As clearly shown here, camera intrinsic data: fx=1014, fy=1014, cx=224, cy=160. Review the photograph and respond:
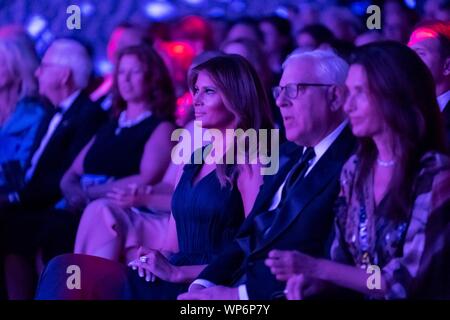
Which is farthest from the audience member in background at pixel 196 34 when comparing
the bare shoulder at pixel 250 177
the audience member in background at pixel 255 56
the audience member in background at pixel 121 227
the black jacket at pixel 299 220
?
the black jacket at pixel 299 220

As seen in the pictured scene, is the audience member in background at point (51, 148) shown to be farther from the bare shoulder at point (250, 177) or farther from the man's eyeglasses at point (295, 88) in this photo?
the man's eyeglasses at point (295, 88)

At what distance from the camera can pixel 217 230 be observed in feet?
11.6

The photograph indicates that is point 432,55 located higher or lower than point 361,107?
higher

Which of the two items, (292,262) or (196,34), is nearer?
(292,262)

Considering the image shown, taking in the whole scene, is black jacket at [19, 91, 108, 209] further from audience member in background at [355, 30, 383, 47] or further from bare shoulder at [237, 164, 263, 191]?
bare shoulder at [237, 164, 263, 191]

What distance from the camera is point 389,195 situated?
287cm

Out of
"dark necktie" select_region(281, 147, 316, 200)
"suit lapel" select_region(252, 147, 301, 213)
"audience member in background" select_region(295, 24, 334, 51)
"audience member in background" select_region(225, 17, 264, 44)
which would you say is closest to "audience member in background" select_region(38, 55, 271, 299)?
"suit lapel" select_region(252, 147, 301, 213)

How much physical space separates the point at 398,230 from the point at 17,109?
272 cm

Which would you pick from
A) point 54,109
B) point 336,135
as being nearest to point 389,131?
point 336,135

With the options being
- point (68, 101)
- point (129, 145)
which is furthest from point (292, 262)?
point (68, 101)

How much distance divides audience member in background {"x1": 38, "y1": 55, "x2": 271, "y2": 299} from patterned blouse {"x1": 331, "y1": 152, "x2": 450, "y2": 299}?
1.83 ft

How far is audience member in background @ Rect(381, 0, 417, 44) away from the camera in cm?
436

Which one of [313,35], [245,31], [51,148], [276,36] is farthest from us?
[276,36]

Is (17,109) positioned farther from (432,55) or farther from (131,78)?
(432,55)
